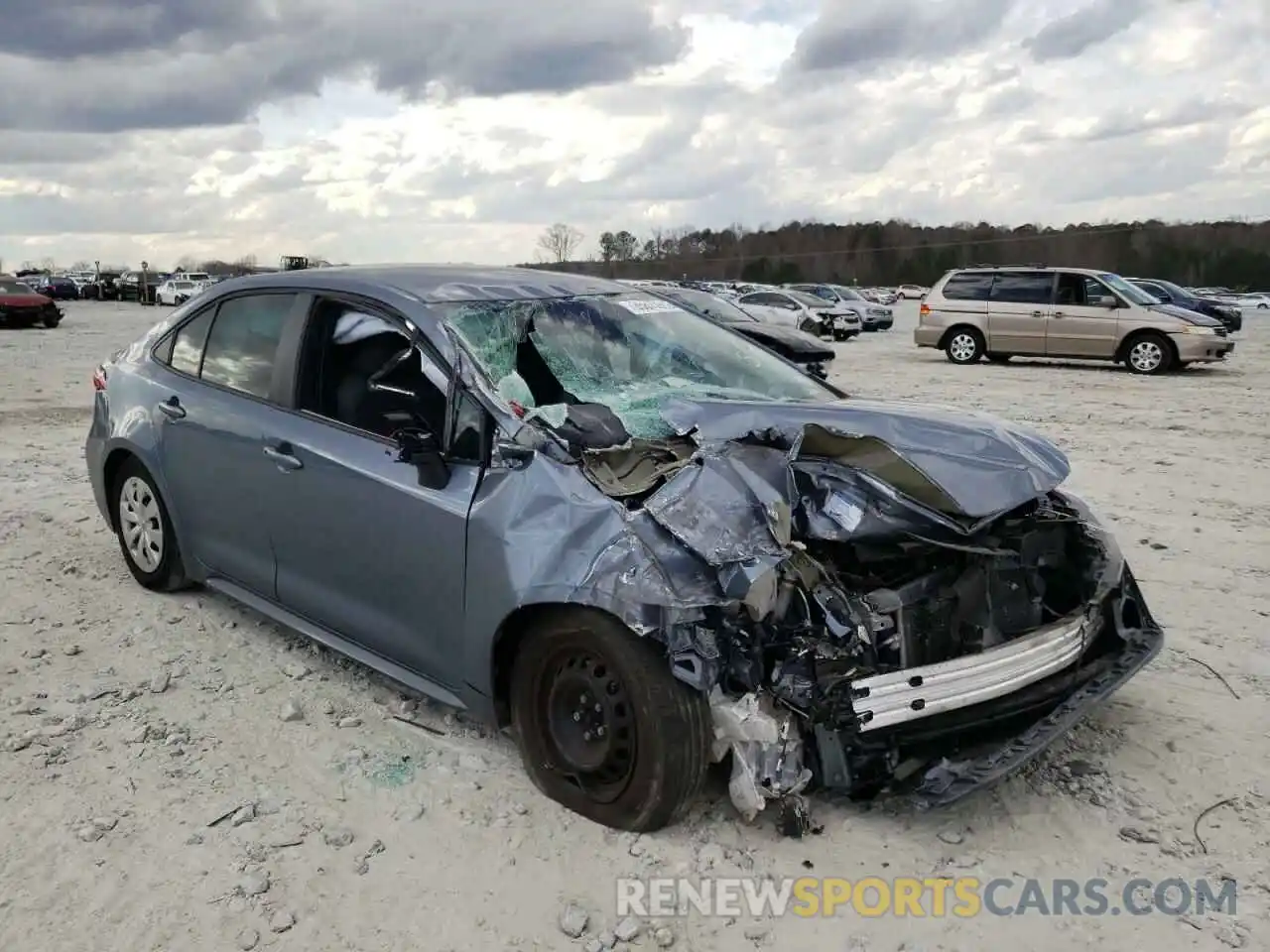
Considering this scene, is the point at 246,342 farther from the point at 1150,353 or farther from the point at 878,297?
the point at 878,297

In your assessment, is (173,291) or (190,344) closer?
(190,344)

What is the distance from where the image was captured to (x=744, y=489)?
3.07 m

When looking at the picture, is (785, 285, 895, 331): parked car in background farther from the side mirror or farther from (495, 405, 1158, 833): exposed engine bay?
the side mirror

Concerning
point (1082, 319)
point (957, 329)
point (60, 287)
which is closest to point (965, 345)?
point (957, 329)

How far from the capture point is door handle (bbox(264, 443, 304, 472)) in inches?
152

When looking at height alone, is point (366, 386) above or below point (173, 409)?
above

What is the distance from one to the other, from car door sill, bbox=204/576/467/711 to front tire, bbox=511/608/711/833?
0.36 meters

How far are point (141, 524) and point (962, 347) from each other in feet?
53.3

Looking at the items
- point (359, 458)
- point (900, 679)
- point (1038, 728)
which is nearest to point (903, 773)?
point (900, 679)

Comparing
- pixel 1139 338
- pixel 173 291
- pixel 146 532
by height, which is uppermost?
pixel 173 291

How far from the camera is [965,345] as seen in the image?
61.2 ft

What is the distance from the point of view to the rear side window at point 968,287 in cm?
1833

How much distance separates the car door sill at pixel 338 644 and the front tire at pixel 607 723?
0.36 metres

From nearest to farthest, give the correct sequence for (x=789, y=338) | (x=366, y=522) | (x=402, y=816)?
(x=402, y=816), (x=366, y=522), (x=789, y=338)
